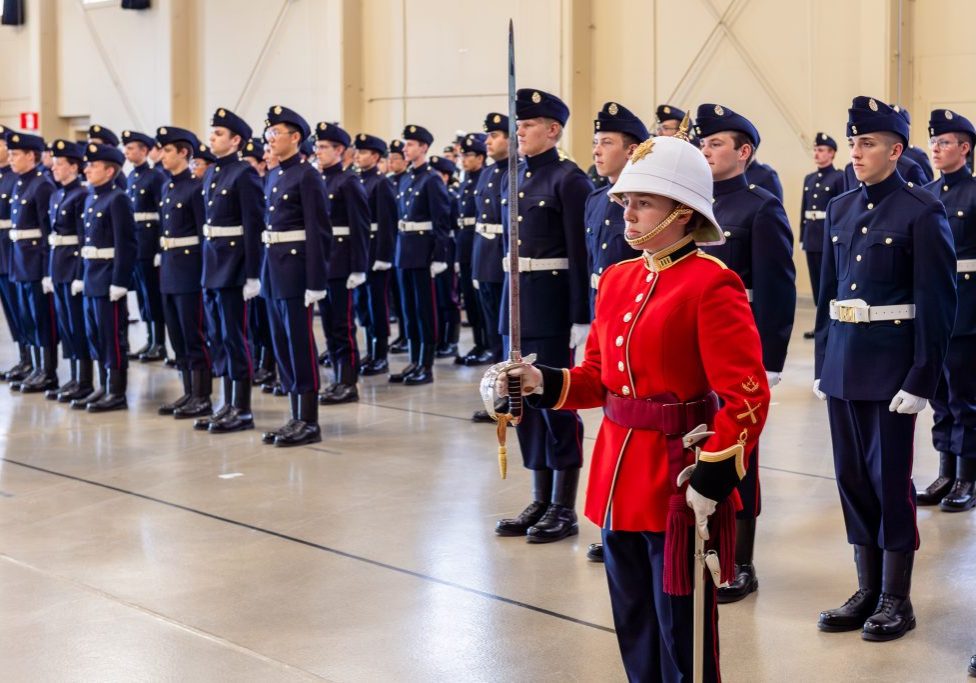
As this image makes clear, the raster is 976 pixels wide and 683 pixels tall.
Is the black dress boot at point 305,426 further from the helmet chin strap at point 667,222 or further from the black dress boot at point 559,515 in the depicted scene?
the helmet chin strap at point 667,222

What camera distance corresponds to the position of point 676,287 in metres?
2.58

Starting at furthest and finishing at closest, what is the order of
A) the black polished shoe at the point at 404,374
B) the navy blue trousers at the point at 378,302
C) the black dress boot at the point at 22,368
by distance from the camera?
the navy blue trousers at the point at 378,302 → the black dress boot at the point at 22,368 → the black polished shoe at the point at 404,374

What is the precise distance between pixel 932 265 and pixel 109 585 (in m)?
2.80

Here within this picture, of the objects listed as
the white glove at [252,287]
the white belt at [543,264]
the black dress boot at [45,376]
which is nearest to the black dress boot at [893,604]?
the white belt at [543,264]

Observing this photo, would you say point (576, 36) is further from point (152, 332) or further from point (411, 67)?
point (152, 332)

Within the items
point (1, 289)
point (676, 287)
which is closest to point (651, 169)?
point (676, 287)

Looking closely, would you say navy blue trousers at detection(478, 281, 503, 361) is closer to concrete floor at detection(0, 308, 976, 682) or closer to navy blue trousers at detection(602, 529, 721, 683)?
concrete floor at detection(0, 308, 976, 682)

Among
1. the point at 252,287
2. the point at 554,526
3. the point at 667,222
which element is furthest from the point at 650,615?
the point at 252,287

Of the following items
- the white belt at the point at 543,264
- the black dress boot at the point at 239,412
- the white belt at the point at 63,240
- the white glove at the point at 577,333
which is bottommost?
the black dress boot at the point at 239,412

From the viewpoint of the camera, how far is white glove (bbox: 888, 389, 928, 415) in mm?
3451

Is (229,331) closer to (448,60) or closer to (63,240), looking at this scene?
(63,240)

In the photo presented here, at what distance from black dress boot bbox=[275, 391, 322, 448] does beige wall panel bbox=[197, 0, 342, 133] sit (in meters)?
9.33

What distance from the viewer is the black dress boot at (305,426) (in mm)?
6453

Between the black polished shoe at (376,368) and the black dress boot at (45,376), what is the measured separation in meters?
2.07
